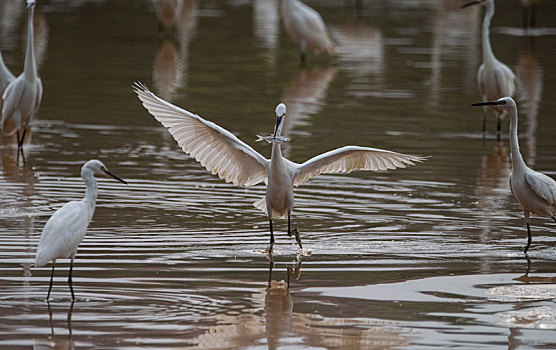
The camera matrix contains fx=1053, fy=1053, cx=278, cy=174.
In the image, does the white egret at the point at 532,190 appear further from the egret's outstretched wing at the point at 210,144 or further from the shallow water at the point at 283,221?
the egret's outstretched wing at the point at 210,144

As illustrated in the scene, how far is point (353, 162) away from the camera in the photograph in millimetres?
9070

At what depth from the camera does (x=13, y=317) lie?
248 inches

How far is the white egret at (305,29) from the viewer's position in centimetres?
2091

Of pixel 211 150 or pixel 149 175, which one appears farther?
pixel 149 175

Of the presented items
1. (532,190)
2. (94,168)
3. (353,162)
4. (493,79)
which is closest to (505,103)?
(532,190)

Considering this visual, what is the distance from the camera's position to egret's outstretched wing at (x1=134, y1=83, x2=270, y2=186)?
8.59m

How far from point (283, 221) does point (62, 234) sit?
354cm

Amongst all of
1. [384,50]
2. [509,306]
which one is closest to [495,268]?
[509,306]

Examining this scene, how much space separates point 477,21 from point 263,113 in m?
16.4

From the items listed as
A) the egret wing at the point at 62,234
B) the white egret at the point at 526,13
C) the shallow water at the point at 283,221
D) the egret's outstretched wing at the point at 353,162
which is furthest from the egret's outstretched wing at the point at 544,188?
the white egret at the point at 526,13

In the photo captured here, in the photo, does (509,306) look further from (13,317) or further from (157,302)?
(13,317)

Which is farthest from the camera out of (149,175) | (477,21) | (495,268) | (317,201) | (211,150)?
(477,21)

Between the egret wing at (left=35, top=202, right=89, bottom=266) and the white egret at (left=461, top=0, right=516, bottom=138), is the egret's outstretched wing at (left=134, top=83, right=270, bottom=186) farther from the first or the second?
the white egret at (left=461, top=0, right=516, bottom=138)

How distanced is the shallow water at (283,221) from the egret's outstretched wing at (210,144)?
0.48 m
